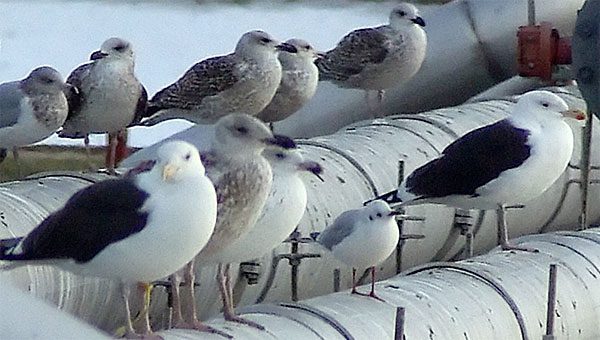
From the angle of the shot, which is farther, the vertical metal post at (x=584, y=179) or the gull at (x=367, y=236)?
the vertical metal post at (x=584, y=179)

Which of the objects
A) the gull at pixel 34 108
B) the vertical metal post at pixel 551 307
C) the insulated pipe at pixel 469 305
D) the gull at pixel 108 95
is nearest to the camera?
the insulated pipe at pixel 469 305

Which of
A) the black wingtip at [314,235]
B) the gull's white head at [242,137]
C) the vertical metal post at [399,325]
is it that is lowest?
the black wingtip at [314,235]

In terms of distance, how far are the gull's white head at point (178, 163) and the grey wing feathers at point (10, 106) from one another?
6.99 feet

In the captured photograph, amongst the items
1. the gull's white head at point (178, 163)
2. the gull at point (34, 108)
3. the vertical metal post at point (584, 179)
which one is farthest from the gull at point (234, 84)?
the gull's white head at point (178, 163)

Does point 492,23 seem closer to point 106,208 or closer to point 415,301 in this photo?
point 415,301

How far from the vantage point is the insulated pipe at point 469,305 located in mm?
3406

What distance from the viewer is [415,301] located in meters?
3.80

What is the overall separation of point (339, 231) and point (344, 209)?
2.61 ft

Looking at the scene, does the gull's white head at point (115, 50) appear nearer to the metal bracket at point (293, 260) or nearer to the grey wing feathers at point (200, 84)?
the grey wing feathers at point (200, 84)

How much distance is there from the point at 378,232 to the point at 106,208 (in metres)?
1.17

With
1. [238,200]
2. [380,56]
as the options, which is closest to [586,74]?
[238,200]

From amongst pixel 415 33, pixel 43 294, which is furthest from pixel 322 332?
pixel 415 33

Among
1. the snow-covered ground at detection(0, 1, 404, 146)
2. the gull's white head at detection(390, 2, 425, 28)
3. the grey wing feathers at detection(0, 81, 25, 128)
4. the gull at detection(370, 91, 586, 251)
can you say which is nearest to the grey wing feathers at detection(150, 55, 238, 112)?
the grey wing feathers at detection(0, 81, 25, 128)

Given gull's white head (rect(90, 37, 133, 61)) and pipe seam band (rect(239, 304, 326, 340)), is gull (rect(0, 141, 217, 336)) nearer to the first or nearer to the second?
pipe seam band (rect(239, 304, 326, 340))
